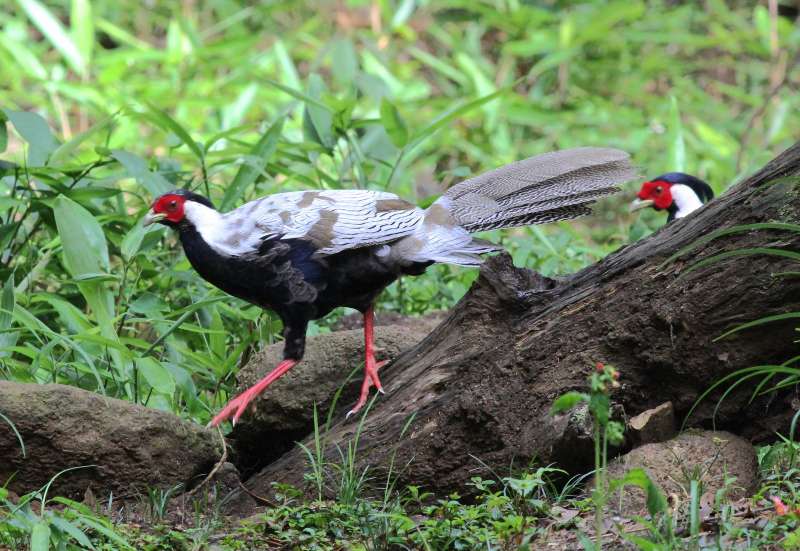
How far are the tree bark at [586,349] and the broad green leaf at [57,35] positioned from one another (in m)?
6.21

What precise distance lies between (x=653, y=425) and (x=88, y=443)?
5.73ft

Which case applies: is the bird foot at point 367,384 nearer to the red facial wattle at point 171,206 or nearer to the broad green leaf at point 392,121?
the red facial wattle at point 171,206

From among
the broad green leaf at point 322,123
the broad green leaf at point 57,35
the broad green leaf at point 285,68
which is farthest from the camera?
the broad green leaf at point 57,35

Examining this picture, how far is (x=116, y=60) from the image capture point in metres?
9.30

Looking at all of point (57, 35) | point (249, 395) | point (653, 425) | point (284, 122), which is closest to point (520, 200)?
point (653, 425)

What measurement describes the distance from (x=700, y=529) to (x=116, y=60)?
7.37 m

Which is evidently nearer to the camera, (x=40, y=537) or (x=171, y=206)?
(x=40, y=537)

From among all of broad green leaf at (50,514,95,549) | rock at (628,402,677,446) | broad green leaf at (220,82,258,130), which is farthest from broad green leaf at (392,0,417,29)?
broad green leaf at (50,514,95,549)

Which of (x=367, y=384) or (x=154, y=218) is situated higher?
(x=154, y=218)

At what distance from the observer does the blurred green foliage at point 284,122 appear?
4719 millimetres

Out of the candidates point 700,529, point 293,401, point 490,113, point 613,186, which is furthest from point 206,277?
point 490,113

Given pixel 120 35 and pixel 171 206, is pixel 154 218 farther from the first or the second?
pixel 120 35

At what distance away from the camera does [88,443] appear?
362 centimetres

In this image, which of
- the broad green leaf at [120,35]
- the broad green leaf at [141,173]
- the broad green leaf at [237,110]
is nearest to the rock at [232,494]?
the broad green leaf at [141,173]
